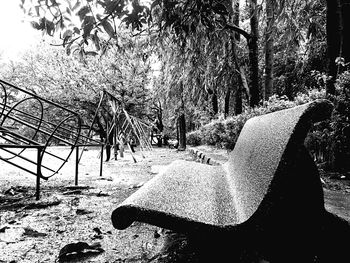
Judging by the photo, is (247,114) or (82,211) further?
(247,114)

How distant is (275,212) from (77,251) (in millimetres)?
1145

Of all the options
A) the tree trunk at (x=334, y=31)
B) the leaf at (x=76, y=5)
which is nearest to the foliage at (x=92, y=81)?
the tree trunk at (x=334, y=31)

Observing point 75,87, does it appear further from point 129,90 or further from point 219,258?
point 219,258

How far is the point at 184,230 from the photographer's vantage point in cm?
101

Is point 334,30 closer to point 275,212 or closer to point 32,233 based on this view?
point 275,212

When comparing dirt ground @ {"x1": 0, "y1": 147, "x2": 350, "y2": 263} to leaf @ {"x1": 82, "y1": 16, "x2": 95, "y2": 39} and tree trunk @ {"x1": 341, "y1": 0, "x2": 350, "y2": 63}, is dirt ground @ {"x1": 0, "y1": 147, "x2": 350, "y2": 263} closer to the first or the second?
leaf @ {"x1": 82, "y1": 16, "x2": 95, "y2": 39}

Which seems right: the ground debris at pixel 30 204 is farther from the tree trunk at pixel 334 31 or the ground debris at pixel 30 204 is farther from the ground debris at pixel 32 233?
the tree trunk at pixel 334 31

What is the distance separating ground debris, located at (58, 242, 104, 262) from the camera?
1.55 meters

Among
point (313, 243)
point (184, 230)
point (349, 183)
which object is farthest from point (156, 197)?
point (349, 183)

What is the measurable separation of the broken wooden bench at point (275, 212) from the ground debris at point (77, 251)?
58 centimetres

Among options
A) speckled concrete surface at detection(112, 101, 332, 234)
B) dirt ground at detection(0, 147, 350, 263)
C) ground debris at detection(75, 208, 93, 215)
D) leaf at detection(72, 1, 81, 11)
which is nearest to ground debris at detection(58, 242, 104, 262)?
dirt ground at detection(0, 147, 350, 263)

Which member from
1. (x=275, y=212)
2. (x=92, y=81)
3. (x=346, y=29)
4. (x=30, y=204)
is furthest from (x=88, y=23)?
(x=92, y=81)

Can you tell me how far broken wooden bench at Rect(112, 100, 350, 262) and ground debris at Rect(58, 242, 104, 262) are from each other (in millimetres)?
583

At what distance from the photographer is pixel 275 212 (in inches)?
44.8
